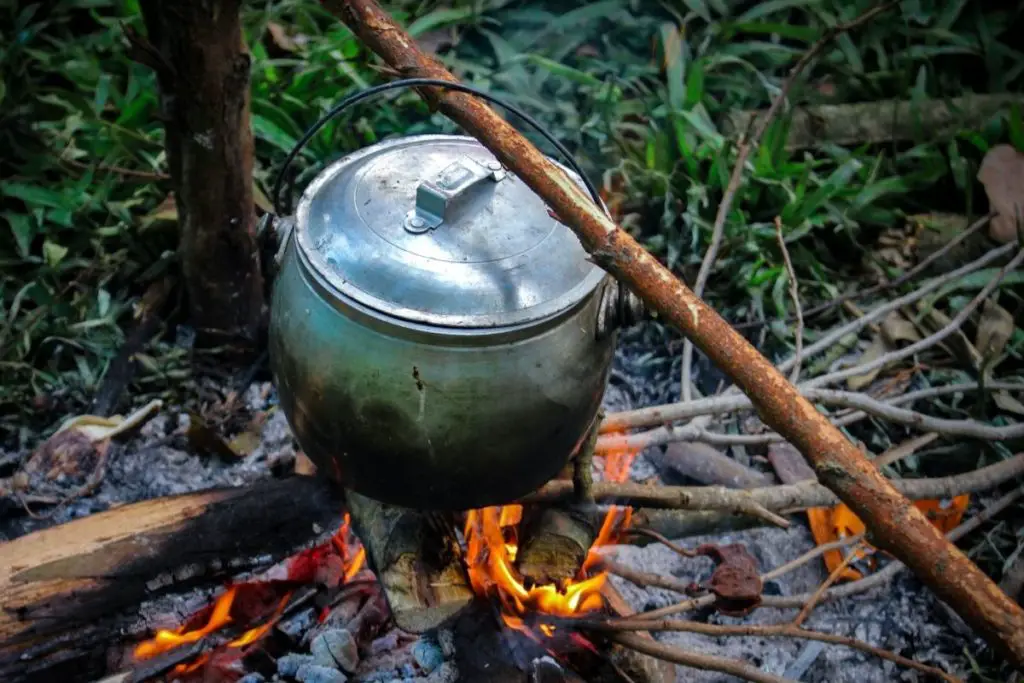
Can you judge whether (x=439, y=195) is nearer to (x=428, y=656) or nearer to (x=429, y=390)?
(x=429, y=390)

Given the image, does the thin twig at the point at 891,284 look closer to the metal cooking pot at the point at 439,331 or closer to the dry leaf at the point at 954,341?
the dry leaf at the point at 954,341

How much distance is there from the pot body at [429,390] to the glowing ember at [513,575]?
1.18 ft

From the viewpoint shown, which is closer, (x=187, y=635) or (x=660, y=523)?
(x=187, y=635)

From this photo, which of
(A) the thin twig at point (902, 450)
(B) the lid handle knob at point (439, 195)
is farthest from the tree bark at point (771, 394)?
(A) the thin twig at point (902, 450)

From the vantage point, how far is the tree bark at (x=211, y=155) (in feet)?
7.32

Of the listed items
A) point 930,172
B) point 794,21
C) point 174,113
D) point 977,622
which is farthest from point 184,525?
point 794,21

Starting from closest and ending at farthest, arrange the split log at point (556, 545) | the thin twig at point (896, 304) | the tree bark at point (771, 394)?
the tree bark at point (771, 394) < the split log at point (556, 545) < the thin twig at point (896, 304)

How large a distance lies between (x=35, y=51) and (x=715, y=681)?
3381 mm

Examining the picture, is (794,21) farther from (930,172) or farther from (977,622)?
(977,622)

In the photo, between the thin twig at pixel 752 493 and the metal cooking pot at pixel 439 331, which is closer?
the metal cooking pot at pixel 439 331

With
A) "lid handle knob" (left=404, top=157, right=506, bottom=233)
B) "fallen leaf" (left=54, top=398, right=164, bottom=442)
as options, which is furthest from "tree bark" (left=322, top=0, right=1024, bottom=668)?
"fallen leaf" (left=54, top=398, right=164, bottom=442)

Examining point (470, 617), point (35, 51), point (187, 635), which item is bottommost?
point (187, 635)

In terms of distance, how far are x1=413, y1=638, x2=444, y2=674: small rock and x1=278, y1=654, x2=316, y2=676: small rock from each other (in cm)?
25

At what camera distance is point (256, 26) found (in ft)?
12.3
